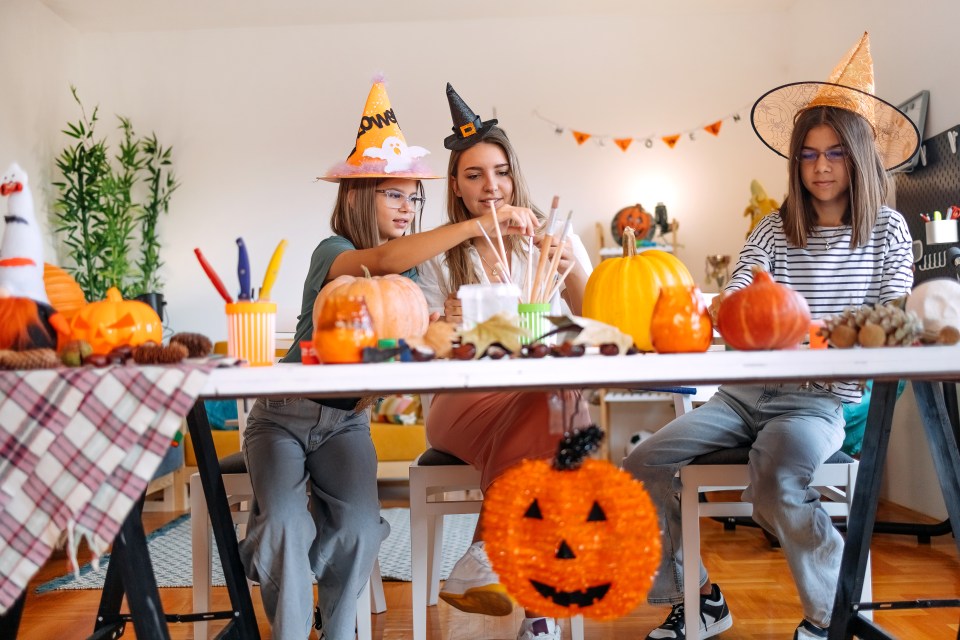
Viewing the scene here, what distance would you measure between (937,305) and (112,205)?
4.91m

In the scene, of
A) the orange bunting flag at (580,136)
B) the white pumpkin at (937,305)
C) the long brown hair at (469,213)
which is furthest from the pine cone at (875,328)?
the orange bunting flag at (580,136)

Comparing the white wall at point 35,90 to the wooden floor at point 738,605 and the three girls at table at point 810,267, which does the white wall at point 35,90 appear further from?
the three girls at table at point 810,267

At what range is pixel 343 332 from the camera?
3.63ft

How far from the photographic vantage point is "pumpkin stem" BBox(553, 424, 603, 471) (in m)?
1.02

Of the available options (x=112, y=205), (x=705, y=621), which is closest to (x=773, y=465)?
(x=705, y=621)

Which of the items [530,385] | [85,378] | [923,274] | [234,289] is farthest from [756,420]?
[234,289]

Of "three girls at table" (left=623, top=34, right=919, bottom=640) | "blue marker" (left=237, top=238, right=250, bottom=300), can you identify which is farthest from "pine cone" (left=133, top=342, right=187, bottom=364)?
→ "three girls at table" (left=623, top=34, right=919, bottom=640)

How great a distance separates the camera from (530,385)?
1.03 metres

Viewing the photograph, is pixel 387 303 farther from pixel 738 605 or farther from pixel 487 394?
pixel 738 605

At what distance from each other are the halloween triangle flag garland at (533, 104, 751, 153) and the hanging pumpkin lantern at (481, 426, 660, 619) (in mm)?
4401

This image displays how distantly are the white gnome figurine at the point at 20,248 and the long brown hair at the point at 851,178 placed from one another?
1.55 metres

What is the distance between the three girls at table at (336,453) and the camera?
61.1 inches

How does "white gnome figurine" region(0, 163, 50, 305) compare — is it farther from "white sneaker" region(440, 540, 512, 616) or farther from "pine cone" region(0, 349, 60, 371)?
"white sneaker" region(440, 540, 512, 616)

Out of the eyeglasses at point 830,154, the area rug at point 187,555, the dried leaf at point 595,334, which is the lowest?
the area rug at point 187,555
